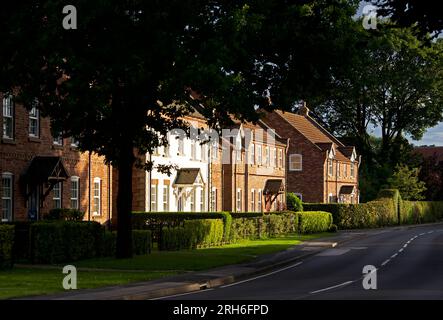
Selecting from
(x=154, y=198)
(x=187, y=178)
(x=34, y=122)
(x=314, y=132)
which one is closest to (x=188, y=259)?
(x=34, y=122)

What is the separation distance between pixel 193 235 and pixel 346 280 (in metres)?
15.8

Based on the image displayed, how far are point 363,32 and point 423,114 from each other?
6119 cm

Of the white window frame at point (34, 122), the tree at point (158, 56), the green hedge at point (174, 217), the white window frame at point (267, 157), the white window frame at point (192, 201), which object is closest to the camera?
the tree at point (158, 56)

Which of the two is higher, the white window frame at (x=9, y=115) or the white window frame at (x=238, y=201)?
the white window frame at (x=9, y=115)

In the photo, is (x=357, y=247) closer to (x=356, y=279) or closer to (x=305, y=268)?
(x=305, y=268)

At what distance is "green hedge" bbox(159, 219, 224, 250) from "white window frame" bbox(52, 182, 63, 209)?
6296 mm

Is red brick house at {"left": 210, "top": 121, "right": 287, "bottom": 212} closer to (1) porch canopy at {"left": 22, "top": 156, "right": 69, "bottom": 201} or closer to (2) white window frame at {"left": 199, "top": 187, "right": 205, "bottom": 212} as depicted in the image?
(2) white window frame at {"left": 199, "top": 187, "right": 205, "bottom": 212}

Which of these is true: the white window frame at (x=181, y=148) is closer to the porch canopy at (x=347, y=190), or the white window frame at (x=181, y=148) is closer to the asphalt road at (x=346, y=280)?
the asphalt road at (x=346, y=280)

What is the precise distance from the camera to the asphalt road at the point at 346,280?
19250 mm

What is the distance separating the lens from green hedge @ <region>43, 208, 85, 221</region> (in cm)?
3857

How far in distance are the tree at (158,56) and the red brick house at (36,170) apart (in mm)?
7917

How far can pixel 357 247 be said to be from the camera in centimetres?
4294

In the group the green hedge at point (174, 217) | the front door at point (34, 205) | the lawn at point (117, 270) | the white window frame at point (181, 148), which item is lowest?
the lawn at point (117, 270)

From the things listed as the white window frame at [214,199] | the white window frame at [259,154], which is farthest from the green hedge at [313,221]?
the white window frame at [259,154]
